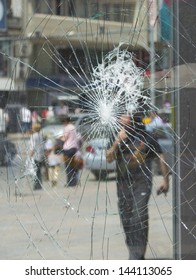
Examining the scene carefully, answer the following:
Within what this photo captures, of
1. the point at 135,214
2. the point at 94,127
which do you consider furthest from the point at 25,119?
the point at 135,214

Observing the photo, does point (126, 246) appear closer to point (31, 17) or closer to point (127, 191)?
point (127, 191)

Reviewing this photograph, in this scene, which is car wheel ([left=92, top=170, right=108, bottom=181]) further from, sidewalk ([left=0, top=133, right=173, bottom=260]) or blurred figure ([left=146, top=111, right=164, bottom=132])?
blurred figure ([left=146, top=111, right=164, bottom=132])

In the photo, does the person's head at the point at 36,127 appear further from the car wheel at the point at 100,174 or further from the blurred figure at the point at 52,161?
the car wheel at the point at 100,174

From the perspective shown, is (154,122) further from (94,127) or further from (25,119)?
(25,119)

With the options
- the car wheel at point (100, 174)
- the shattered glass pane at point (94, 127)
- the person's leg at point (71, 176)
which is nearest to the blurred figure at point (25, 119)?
the shattered glass pane at point (94, 127)

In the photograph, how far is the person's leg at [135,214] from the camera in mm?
5184

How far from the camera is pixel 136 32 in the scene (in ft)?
16.8

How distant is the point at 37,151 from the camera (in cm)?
521

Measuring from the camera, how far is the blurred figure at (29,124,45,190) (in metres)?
5.20

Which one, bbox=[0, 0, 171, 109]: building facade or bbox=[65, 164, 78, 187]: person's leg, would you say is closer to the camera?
bbox=[0, 0, 171, 109]: building facade

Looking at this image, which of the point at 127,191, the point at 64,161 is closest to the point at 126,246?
the point at 127,191

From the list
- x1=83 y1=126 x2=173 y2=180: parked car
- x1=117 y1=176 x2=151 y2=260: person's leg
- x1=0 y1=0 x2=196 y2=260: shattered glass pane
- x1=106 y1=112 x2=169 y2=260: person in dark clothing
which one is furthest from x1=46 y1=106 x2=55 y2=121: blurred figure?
x1=117 y1=176 x2=151 y2=260: person's leg

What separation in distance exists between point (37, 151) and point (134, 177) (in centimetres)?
63

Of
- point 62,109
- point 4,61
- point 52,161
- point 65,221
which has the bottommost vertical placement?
point 65,221
